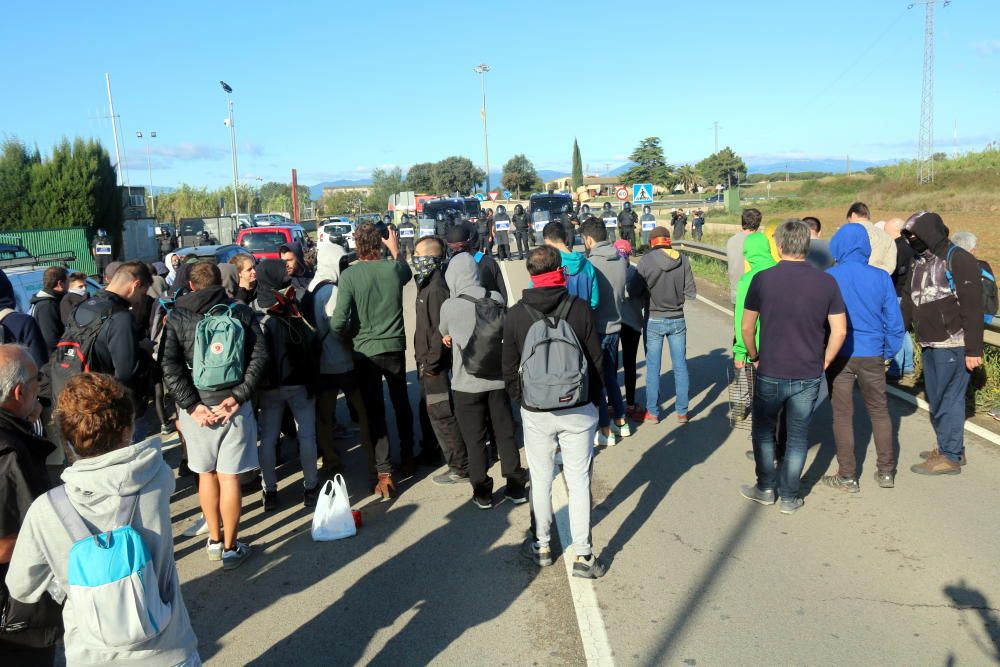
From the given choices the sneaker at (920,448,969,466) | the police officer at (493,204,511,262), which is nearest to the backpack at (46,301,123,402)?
the sneaker at (920,448,969,466)

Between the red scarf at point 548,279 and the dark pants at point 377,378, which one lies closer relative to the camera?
the red scarf at point 548,279

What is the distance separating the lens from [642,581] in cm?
466

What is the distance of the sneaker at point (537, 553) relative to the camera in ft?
16.1

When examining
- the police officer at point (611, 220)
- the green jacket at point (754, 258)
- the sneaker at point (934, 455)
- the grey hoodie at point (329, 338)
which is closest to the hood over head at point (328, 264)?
the grey hoodie at point (329, 338)

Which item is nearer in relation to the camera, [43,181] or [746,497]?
[746,497]

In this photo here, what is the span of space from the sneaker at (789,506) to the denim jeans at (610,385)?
1979 mm

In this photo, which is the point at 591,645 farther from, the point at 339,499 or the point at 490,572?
the point at 339,499

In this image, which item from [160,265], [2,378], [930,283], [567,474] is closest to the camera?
[2,378]

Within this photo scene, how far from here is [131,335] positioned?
5.29 meters

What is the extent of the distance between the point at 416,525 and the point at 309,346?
5.09 feet

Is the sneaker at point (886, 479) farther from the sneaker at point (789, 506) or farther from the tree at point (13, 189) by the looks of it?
the tree at point (13, 189)

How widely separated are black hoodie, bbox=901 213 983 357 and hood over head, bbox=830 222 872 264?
0.53 m

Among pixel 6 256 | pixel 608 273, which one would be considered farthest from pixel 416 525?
pixel 6 256

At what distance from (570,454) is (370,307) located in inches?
89.8
